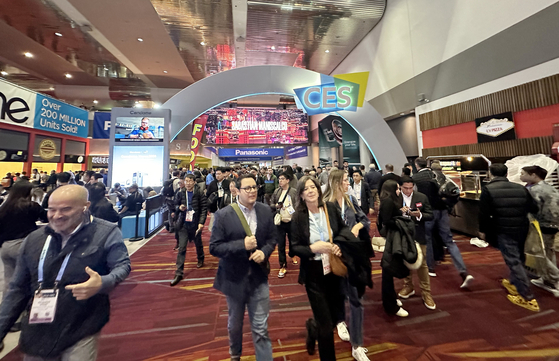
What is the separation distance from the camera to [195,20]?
7.84 meters

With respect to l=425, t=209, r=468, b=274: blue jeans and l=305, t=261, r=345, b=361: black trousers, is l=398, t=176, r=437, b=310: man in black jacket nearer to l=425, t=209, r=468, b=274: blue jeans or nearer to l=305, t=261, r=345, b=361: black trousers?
l=425, t=209, r=468, b=274: blue jeans

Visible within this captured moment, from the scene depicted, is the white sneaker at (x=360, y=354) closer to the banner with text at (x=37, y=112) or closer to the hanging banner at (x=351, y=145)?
the hanging banner at (x=351, y=145)

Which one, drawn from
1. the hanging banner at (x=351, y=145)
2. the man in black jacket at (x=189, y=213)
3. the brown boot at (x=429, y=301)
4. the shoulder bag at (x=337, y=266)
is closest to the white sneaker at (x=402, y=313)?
the brown boot at (x=429, y=301)

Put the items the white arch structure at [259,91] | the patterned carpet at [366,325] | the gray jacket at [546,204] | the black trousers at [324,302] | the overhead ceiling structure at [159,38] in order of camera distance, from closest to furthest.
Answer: the black trousers at [324,302]
the patterned carpet at [366,325]
the gray jacket at [546,204]
the white arch structure at [259,91]
the overhead ceiling structure at [159,38]

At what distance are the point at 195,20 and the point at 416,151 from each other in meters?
9.99

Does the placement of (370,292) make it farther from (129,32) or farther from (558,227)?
(129,32)

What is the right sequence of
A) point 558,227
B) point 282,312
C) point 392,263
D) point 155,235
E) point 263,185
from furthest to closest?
point 263,185 → point 155,235 → point 558,227 → point 282,312 → point 392,263

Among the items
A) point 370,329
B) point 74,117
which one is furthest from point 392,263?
point 74,117

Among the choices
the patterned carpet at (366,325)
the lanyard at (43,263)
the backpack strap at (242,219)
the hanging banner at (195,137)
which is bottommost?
the patterned carpet at (366,325)

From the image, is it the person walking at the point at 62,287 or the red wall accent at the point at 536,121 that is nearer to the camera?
the person walking at the point at 62,287

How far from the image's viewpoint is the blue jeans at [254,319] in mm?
1539

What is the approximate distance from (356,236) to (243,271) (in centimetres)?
105

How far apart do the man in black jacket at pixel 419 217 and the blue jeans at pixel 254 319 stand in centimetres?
181

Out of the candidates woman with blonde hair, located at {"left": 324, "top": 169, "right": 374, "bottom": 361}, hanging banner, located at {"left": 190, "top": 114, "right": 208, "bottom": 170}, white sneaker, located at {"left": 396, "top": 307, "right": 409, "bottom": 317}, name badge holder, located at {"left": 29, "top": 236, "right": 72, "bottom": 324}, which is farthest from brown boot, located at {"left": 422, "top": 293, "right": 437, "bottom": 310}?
hanging banner, located at {"left": 190, "top": 114, "right": 208, "bottom": 170}
